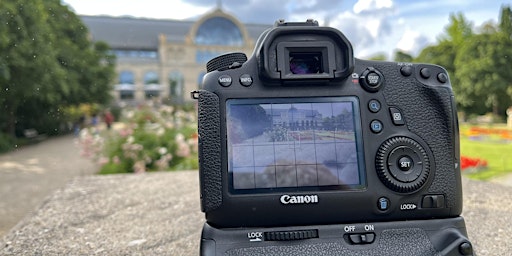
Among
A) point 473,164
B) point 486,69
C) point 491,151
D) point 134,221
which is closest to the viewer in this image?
point 134,221

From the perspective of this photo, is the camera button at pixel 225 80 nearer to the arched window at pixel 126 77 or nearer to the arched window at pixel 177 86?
the arched window at pixel 177 86

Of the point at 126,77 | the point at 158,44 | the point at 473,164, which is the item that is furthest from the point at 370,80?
the point at 126,77

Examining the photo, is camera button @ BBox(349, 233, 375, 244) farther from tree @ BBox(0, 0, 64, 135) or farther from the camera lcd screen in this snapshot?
tree @ BBox(0, 0, 64, 135)

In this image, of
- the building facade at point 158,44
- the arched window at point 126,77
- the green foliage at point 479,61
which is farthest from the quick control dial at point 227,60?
the arched window at point 126,77

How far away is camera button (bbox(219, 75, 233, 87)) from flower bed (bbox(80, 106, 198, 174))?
7.76 feet

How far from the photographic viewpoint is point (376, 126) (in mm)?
667

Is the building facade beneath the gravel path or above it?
above

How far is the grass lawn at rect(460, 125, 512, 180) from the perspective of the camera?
2.86 meters

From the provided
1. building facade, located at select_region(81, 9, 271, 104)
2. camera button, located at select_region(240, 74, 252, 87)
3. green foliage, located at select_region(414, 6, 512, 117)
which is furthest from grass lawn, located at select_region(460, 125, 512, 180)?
building facade, located at select_region(81, 9, 271, 104)

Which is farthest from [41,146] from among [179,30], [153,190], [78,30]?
[179,30]

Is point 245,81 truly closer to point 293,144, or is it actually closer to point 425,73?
point 293,144

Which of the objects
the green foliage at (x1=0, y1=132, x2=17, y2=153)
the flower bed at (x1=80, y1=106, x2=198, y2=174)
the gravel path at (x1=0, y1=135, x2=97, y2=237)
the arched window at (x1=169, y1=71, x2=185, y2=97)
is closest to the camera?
the gravel path at (x1=0, y1=135, x2=97, y2=237)

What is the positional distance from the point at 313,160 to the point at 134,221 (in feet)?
2.88

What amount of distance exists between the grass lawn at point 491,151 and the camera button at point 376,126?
2366mm
